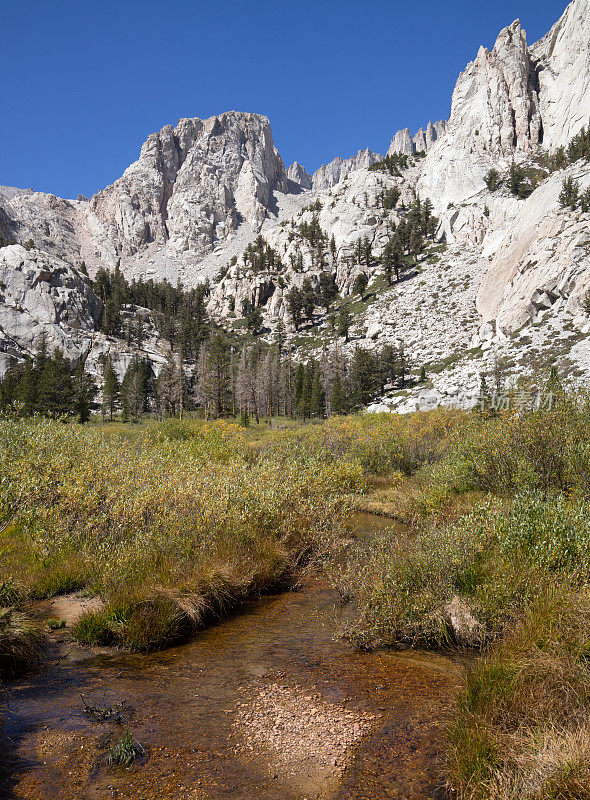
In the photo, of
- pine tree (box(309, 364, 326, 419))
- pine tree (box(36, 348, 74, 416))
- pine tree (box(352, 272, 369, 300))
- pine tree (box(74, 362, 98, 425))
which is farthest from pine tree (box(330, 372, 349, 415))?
pine tree (box(352, 272, 369, 300))

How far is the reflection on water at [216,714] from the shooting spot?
4.70 meters

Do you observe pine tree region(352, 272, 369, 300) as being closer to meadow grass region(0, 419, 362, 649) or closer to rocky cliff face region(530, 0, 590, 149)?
rocky cliff face region(530, 0, 590, 149)

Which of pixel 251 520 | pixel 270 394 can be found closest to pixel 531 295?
pixel 270 394

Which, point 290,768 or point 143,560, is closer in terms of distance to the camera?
point 290,768

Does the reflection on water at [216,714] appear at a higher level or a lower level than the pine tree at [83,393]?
lower

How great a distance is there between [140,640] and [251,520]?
14.1 feet

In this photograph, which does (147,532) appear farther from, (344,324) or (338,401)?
(344,324)

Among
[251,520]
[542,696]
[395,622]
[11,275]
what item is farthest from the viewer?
[11,275]

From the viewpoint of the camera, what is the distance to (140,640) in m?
7.66

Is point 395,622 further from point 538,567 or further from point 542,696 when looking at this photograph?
point 542,696

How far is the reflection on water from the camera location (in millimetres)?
4703

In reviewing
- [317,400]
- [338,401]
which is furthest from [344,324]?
[338,401]

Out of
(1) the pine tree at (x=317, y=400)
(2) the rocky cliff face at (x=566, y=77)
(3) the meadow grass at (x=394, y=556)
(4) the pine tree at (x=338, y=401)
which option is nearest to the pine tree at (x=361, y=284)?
(1) the pine tree at (x=317, y=400)

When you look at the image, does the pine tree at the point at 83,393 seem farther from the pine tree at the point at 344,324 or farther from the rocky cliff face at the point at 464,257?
the pine tree at the point at 344,324
